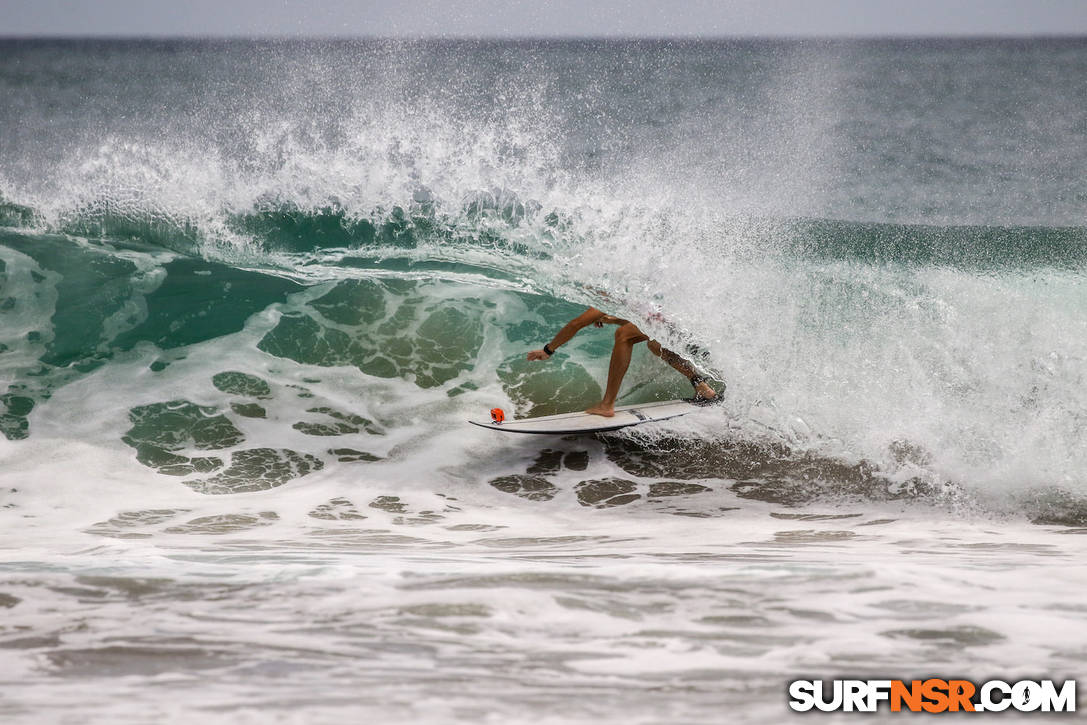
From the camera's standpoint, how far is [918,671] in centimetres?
287

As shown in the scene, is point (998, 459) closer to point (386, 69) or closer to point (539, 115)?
point (539, 115)

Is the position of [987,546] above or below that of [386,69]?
below

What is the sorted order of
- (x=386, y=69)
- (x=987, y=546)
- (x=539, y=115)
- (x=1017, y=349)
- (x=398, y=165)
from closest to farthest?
(x=987, y=546), (x=1017, y=349), (x=398, y=165), (x=539, y=115), (x=386, y=69)

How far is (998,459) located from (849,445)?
0.84m

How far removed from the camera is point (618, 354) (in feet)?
20.7

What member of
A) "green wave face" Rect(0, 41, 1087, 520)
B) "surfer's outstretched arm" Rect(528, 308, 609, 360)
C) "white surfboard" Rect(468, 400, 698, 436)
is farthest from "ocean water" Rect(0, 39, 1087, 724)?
"surfer's outstretched arm" Rect(528, 308, 609, 360)

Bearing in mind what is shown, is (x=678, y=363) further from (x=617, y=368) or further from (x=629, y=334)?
(x=617, y=368)

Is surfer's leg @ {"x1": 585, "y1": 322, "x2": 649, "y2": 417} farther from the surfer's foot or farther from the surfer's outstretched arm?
the surfer's outstretched arm

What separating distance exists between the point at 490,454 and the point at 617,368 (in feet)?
3.19

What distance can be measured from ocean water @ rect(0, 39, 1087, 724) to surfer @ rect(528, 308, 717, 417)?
0.15 m

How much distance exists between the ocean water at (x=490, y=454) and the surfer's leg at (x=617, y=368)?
0.70ft

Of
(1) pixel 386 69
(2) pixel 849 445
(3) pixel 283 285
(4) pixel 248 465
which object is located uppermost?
(1) pixel 386 69

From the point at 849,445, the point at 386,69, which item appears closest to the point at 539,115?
the point at 386,69

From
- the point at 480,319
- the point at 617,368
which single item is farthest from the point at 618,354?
the point at 480,319
